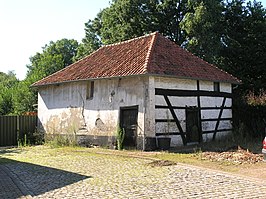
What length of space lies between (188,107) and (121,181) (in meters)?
8.86

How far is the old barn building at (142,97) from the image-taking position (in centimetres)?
1558

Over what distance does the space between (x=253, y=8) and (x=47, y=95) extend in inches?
710

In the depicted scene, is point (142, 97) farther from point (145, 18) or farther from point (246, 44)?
point (246, 44)

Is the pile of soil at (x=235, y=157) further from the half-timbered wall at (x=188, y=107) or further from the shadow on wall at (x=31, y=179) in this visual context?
the shadow on wall at (x=31, y=179)

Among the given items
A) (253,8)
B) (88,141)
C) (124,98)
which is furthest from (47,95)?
(253,8)

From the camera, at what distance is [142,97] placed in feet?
50.8

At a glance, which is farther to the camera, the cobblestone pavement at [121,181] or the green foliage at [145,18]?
the green foliage at [145,18]

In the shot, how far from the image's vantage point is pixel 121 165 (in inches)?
451

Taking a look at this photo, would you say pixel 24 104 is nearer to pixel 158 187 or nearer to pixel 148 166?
pixel 148 166

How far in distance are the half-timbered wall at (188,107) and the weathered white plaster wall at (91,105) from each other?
871mm

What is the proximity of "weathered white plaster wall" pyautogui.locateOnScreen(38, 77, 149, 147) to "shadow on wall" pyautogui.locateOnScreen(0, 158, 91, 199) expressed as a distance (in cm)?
559

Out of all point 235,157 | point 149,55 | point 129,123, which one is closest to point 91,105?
point 129,123

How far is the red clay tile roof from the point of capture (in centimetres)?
1591

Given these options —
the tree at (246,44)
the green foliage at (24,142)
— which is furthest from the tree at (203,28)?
the green foliage at (24,142)
